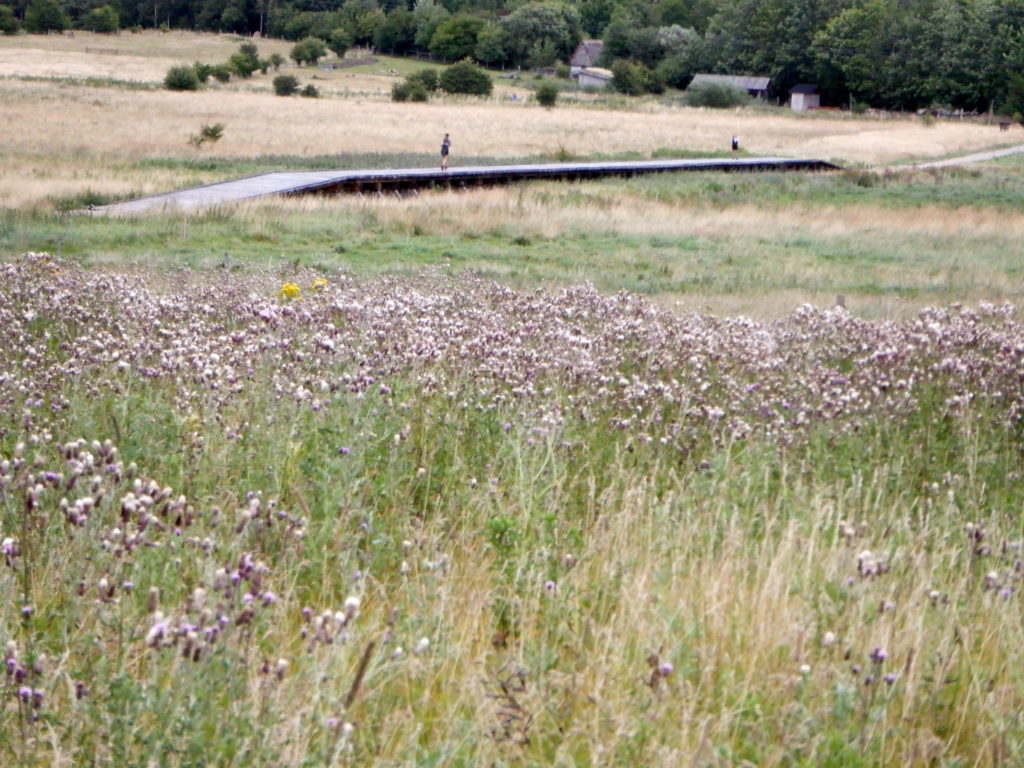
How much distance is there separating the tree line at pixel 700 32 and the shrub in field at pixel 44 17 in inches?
6.2

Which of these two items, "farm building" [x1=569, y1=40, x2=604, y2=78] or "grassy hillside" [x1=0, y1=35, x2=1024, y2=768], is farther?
"farm building" [x1=569, y1=40, x2=604, y2=78]

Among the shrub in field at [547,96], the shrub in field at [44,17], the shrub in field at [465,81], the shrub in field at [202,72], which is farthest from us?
the shrub in field at [44,17]

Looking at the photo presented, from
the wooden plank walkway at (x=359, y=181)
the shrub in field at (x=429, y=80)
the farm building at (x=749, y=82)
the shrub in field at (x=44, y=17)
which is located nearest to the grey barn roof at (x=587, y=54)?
the farm building at (x=749, y=82)

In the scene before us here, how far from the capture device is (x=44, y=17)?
13075 cm

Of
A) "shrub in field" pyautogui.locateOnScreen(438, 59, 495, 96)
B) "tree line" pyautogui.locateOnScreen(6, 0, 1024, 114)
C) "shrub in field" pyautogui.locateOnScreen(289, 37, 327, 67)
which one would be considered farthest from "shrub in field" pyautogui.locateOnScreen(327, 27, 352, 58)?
"shrub in field" pyautogui.locateOnScreen(438, 59, 495, 96)

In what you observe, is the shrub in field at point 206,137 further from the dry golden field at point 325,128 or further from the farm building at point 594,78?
the farm building at point 594,78

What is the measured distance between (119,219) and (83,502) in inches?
789

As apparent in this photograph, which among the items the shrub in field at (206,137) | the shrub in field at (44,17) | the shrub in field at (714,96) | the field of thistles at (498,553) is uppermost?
the shrub in field at (44,17)

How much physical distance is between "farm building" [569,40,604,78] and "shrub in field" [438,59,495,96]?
118ft

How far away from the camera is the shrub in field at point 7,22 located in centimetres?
12388

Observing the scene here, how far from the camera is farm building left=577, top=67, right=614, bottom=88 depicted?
10869 centimetres

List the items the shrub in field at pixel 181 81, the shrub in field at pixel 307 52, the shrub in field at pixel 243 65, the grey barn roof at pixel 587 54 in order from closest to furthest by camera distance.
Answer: the shrub in field at pixel 181 81 → the shrub in field at pixel 243 65 → the shrub in field at pixel 307 52 → the grey barn roof at pixel 587 54

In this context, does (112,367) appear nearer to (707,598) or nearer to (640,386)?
(640,386)

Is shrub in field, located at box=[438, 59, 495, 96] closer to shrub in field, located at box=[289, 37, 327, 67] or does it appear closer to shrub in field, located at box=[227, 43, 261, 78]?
shrub in field, located at box=[227, 43, 261, 78]
